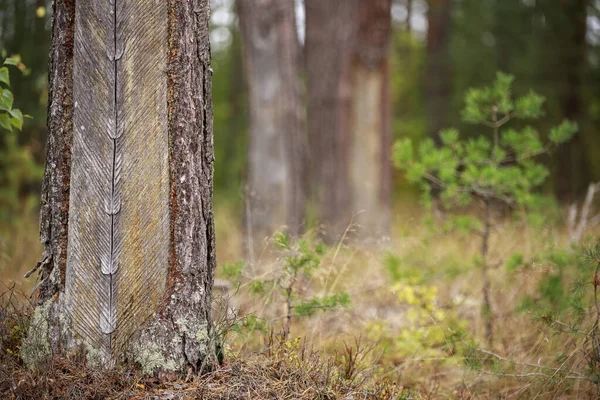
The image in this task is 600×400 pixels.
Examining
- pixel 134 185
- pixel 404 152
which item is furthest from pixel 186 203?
pixel 404 152

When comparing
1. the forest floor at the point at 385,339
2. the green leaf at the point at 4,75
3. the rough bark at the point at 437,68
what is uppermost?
the rough bark at the point at 437,68

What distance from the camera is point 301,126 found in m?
5.88

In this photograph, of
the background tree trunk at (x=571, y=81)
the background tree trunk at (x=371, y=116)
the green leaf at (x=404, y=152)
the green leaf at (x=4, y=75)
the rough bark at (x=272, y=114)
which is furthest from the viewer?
the background tree trunk at (x=571, y=81)

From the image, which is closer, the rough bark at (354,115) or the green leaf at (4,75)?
the green leaf at (4,75)

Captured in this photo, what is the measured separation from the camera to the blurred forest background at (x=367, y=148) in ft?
13.4

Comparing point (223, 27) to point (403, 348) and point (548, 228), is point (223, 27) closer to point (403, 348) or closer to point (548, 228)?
point (548, 228)

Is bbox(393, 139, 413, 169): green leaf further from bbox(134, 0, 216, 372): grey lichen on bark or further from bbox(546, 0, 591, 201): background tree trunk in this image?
bbox(546, 0, 591, 201): background tree trunk

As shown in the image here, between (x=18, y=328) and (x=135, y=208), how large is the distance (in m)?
0.84

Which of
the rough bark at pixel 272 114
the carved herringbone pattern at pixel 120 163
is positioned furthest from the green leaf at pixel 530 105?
the carved herringbone pattern at pixel 120 163

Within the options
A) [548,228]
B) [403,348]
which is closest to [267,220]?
[403,348]

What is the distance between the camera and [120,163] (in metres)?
2.42

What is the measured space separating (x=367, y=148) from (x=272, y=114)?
1.92 meters

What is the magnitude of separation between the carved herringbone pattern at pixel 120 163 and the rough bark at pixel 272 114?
10.1 feet

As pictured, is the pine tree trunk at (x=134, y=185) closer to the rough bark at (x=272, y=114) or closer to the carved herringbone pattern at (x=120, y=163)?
the carved herringbone pattern at (x=120, y=163)
